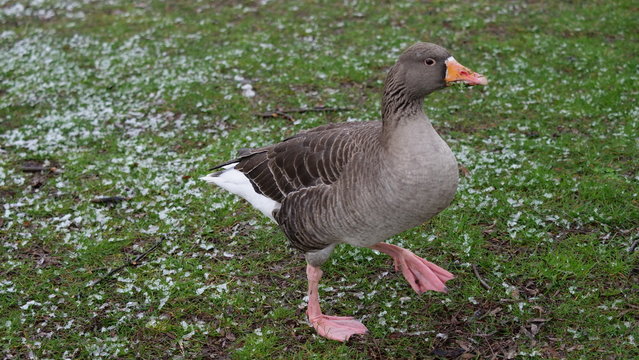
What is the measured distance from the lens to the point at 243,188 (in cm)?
558

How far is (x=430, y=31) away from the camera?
37.8ft

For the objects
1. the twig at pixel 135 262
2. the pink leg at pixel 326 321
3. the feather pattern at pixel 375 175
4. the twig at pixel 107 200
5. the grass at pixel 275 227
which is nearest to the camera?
the feather pattern at pixel 375 175

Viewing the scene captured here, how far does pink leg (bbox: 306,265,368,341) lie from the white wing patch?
68cm

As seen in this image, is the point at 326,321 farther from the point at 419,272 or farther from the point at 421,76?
the point at 421,76

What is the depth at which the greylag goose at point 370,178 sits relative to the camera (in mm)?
4297

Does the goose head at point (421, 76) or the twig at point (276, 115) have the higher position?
the goose head at point (421, 76)

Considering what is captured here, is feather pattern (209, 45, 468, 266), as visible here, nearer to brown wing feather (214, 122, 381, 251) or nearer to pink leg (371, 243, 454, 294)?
brown wing feather (214, 122, 381, 251)

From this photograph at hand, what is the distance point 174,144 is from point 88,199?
165 cm

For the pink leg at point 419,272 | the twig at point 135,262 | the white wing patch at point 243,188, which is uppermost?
the white wing patch at point 243,188

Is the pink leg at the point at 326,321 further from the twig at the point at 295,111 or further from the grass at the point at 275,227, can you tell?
the twig at the point at 295,111

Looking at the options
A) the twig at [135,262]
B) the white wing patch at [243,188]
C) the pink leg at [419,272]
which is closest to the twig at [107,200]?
the twig at [135,262]

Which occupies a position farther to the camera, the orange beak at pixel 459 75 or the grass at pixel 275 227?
the grass at pixel 275 227

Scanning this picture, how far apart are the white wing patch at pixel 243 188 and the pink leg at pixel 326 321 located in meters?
0.68

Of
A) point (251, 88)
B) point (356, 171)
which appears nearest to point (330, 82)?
point (251, 88)
